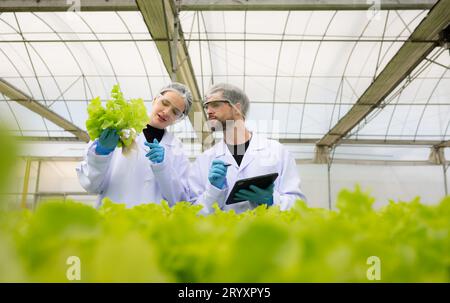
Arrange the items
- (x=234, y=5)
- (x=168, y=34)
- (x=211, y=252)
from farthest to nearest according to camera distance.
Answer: (x=234, y=5) → (x=168, y=34) → (x=211, y=252)

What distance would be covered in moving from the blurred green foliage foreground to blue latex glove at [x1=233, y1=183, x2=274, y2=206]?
177cm

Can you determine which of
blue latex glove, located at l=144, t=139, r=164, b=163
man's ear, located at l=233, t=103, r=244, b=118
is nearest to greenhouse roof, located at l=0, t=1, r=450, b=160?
man's ear, located at l=233, t=103, r=244, b=118

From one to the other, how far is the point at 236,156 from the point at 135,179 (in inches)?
29.8

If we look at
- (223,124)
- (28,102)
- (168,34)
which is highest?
(28,102)

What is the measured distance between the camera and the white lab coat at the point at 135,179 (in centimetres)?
243

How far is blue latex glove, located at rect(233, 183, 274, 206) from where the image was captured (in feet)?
7.27

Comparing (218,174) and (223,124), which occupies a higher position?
(223,124)

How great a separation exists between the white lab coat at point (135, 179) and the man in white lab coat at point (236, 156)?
0.20 metres

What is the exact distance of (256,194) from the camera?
7.26 ft

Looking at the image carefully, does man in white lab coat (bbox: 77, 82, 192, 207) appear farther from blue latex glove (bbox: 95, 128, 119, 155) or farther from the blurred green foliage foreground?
the blurred green foliage foreground

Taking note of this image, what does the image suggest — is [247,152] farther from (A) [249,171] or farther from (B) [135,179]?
(B) [135,179]

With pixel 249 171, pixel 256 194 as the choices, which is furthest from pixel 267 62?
pixel 256 194
